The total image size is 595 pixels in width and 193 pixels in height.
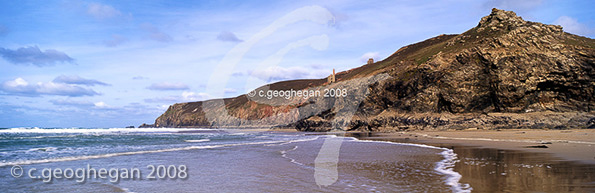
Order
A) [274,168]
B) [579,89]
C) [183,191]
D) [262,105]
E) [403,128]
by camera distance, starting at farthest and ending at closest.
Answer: [262,105], [403,128], [579,89], [274,168], [183,191]

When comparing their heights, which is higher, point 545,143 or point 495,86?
point 495,86

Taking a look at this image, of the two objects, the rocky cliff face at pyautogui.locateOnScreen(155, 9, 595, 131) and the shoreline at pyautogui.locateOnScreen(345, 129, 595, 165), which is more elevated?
the rocky cliff face at pyautogui.locateOnScreen(155, 9, 595, 131)

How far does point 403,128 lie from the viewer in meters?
50.5

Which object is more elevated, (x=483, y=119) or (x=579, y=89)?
(x=579, y=89)

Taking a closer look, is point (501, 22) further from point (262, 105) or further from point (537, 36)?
point (262, 105)

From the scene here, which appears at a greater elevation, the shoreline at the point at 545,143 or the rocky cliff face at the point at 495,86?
the rocky cliff face at the point at 495,86

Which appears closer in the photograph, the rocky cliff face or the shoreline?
the shoreline

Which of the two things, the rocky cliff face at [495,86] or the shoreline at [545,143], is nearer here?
the shoreline at [545,143]

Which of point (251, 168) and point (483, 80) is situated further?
point (483, 80)

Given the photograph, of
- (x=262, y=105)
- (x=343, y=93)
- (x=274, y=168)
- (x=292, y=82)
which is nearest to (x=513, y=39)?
(x=343, y=93)

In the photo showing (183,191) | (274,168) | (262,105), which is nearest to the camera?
(183,191)

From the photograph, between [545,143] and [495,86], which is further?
[495,86]

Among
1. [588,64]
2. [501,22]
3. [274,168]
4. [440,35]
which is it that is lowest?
[274,168]

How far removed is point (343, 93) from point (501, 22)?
30405 mm
